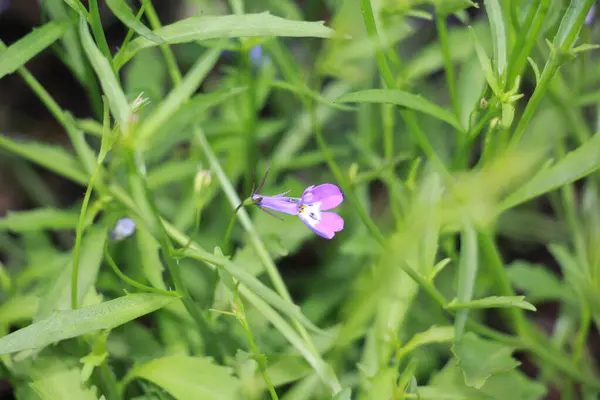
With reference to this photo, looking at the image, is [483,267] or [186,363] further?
[483,267]

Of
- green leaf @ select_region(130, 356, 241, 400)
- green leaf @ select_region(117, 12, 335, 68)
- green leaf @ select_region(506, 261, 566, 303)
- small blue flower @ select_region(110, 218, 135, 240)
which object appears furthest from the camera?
green leaf @ select_region(506, 261, 566, 303)

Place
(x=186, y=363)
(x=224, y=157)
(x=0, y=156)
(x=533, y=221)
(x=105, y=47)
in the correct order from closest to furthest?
(x=105, y=47)
(x=186, y=363)
(x=224, y=157)
(x=533, y=221)
(x=0, y=156)

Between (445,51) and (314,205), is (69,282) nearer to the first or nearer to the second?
(314,205)

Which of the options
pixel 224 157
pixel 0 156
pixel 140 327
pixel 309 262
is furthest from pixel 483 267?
pixel 0 156

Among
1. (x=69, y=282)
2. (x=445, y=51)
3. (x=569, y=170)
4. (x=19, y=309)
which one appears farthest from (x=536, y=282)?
(x=19, y=309)

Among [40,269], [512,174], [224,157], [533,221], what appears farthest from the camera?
[533,221]

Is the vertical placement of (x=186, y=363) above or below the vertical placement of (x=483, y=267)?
above

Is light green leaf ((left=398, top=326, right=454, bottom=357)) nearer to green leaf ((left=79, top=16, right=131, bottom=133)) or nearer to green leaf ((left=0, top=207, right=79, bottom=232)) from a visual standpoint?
green leaf ((left=79, top=16, right=131, bottom=133))

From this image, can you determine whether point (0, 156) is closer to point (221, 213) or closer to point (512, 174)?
point (221, 213)

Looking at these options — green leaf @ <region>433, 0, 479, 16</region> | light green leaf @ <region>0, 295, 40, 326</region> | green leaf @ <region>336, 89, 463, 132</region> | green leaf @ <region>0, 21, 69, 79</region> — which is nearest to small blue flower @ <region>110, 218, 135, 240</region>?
light green leaf @ <region>0, 295, 40, 326</region>
